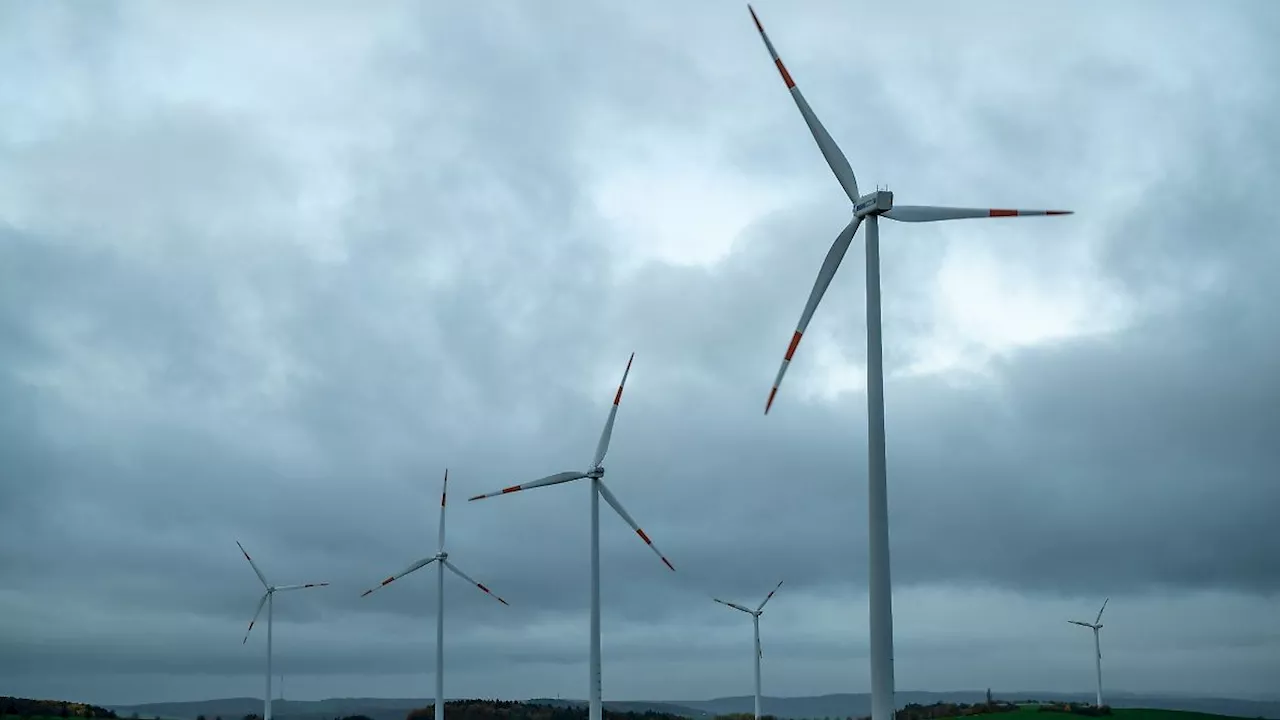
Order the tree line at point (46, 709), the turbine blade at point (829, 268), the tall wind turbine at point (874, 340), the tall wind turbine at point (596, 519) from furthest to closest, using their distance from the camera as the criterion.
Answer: the tree line at point (46, 709) → the tall wind turbine at point (596, 519) → the turbine blade at point (829, 268) → the tall wind turbine at point (874, 340)

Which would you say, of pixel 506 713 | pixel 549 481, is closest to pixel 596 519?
pixel 549 481

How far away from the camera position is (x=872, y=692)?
158 feet

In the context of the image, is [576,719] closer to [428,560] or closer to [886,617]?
[428,560]

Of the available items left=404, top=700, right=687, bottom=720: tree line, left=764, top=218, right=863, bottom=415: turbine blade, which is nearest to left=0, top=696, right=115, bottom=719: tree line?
left=404, top=700, right=687, bottom=720: tree line

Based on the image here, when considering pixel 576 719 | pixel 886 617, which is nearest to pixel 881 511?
pixel 886 617

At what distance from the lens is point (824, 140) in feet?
194

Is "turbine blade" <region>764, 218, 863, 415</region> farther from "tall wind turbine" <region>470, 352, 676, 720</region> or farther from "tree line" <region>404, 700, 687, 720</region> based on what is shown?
"tree line" <region>404, 700, 687, 720</region>

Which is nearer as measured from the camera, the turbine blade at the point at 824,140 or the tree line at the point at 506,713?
the turbine blade at the point at 824,140

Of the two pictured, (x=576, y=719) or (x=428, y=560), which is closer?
(x=428, y=560)

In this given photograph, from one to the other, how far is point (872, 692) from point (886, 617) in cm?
296

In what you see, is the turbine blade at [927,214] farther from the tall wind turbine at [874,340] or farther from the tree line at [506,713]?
the tree line at [506,713]

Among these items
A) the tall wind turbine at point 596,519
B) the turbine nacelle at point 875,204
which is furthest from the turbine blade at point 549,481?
the turbine nacelle at point 875,204

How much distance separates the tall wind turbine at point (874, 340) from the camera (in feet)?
155

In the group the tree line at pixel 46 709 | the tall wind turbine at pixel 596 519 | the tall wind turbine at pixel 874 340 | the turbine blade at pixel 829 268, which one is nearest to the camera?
the tall wind turbine at pixel 874 340
